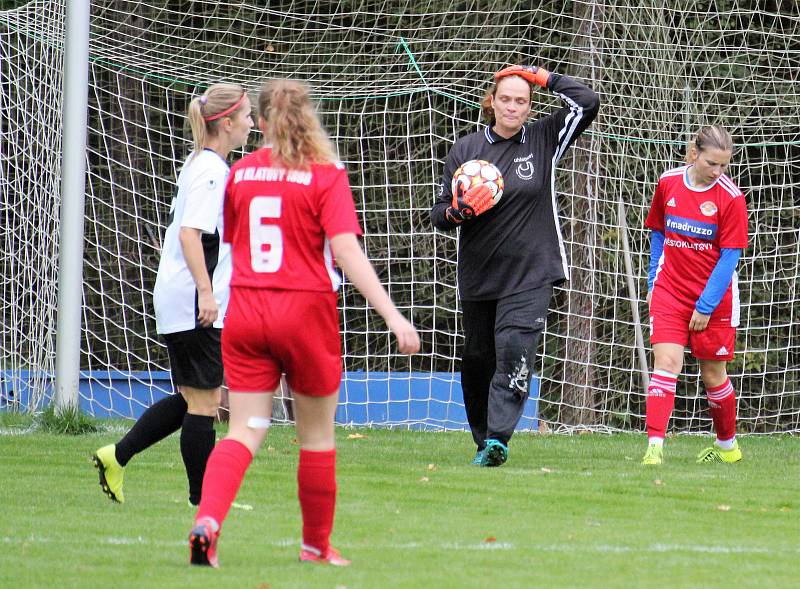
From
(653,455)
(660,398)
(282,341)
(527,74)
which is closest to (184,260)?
(282,341)

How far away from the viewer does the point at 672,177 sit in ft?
25.1

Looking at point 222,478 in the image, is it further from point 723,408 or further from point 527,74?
point 723,408

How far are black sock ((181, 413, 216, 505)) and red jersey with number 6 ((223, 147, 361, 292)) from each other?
5.04 feet

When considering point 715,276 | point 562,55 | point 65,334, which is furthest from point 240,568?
point 562,55

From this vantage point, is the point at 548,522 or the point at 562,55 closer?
the point at 548,522

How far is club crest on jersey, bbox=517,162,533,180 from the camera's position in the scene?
290 inches

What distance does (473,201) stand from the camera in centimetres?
712

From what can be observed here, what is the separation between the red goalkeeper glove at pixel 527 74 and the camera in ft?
24.2

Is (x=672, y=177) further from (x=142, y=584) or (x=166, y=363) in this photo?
(x=166, y=363)

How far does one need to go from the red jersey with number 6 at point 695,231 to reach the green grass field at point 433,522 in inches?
42.1

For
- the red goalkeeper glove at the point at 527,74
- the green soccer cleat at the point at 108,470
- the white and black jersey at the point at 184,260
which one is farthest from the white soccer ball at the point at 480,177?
the green soccer cleat at the point at 108,470

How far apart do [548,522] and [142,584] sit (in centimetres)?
205

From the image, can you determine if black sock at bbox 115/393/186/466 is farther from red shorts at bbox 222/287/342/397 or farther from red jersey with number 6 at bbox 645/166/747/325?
Answer: red jersey with number 6 at bbox 645/166/747/325

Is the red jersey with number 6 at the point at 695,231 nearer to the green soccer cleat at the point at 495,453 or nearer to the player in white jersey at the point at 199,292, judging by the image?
the green soccer cleat at the point at 495,453
